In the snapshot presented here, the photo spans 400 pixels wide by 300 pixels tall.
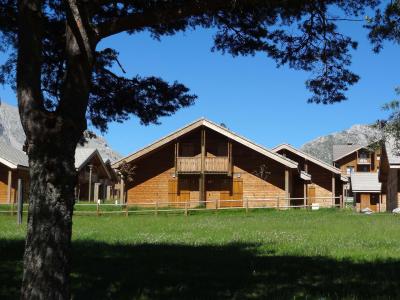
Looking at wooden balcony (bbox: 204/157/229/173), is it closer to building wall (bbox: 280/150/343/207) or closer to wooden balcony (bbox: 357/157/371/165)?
building wall (bbox: 280/150/343/207)

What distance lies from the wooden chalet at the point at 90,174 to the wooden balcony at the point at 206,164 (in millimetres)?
18485

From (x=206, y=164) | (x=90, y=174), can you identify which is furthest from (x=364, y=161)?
(x=206, y=164)

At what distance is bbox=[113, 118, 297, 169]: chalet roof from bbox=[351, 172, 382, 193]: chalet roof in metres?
25.0

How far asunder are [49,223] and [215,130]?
112 ft

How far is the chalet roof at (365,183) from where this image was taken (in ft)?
199

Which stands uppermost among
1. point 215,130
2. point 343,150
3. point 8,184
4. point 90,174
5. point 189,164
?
point 343,150

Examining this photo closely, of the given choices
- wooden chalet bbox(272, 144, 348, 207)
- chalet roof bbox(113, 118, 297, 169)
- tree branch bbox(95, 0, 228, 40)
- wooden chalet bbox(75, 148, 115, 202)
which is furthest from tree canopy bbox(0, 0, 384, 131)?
wooden chalet bbox(75, 148, 115, 202)

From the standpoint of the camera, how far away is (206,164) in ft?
132

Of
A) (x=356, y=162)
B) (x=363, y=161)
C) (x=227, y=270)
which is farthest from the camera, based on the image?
(x=356, y=162)

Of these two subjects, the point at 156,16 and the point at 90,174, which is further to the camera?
the point at 90,174

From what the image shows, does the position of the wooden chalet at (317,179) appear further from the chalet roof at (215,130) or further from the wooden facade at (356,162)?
the wooden facade at (356,162)

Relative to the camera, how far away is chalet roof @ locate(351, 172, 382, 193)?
199 ft

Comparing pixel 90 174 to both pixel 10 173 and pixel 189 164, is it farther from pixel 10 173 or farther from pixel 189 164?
pixel 189 164

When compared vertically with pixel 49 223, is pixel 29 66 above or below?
above
